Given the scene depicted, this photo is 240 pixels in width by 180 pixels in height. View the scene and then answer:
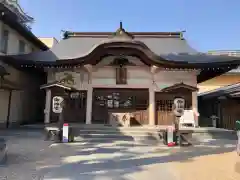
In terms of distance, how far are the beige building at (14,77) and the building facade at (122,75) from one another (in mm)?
1018

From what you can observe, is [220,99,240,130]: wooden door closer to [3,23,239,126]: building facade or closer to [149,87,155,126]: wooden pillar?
[3,23,239,126]: building facade

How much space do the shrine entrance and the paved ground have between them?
5409mm

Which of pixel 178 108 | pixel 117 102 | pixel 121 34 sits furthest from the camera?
pixel 117 102

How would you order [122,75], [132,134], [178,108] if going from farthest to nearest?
[122,75]
[132,134]
[178,108]

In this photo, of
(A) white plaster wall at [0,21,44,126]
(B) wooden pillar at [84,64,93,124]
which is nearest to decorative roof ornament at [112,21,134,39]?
(B) wooden pillar at [84,64,93,124]

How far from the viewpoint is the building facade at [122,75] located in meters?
12.4

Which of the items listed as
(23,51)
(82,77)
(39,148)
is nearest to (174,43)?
(82,77)

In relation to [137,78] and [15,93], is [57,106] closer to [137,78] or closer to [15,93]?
[137,78]

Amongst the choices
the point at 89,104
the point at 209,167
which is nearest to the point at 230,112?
the point at 89,104

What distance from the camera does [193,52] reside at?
47.0 ft

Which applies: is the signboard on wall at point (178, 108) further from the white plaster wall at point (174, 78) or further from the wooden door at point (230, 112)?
the wooden door at point (230, 112)

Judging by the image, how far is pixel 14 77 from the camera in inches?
538

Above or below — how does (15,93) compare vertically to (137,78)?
below

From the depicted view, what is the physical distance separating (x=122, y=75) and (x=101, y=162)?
8.02m
